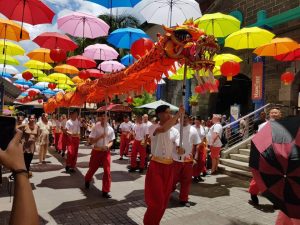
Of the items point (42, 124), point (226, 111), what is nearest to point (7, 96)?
point (42, 124)

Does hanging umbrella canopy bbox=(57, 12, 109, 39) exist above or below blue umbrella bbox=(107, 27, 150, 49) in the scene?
above

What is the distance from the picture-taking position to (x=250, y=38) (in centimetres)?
946

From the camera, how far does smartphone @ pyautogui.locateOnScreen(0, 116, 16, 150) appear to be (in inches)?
51.5

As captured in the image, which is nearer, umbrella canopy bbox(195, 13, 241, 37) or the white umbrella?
the white umbrella

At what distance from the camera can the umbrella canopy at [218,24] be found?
906cm

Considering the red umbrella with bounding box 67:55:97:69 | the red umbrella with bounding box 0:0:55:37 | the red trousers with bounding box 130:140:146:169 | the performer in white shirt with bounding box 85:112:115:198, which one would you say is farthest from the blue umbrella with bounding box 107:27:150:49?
the red trousers with bounding box 130:140:146:169

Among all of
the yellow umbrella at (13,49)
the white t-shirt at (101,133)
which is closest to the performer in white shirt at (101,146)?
the white t-shirt at (101,133)

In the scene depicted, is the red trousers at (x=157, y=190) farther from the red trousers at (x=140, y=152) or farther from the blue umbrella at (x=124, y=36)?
the red trousers at (x=140, y=152)

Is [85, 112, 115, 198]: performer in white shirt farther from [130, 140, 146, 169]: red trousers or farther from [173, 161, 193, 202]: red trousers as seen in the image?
[130, 140, 146, 169]: red trousers

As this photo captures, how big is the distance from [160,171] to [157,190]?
0.34 m

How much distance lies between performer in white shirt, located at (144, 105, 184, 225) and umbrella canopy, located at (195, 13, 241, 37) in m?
4.83

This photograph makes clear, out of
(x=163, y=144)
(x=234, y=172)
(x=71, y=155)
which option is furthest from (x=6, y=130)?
(x=234, y=172)

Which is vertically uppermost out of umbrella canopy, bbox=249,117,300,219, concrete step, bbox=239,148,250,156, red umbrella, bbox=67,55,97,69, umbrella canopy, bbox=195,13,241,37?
umbrella canopy, bbox=195,13,241,37

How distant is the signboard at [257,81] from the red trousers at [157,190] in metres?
10.3
